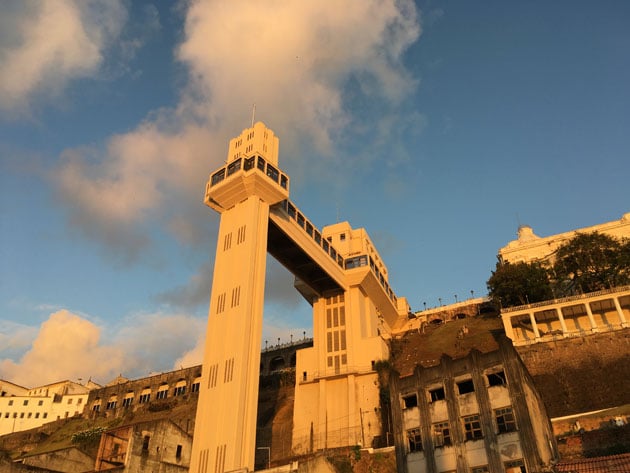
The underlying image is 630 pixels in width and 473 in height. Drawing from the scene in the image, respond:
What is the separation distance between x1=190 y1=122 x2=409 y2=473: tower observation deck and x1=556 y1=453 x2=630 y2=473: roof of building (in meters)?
20.9

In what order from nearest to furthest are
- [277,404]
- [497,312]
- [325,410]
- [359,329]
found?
[325,410] < [359,329] < [277,404] < [497,312]

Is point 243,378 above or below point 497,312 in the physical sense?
below

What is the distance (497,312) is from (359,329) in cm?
2290

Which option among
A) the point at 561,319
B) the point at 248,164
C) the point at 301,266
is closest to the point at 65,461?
the point at 301,266

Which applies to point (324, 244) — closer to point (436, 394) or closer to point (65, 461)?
point (436, 394)

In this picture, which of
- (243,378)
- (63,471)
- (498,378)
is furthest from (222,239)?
(498,378)

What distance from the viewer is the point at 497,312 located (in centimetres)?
7025

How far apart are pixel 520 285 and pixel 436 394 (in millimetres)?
36843

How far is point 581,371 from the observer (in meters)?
47.3

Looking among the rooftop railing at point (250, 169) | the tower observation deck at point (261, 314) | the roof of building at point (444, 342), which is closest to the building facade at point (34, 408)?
the tower observation deck at point (261, 314)

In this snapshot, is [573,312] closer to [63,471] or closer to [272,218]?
[272,218]

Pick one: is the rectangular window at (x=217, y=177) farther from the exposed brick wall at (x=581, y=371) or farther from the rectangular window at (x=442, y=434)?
the exposed brick wall at (x=581, y=371)

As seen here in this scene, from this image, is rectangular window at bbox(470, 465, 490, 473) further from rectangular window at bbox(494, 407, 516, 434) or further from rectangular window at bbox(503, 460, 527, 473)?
rectangular window at bbox(494, 407, 516, 434)

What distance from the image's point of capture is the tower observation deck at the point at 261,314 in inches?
1513
